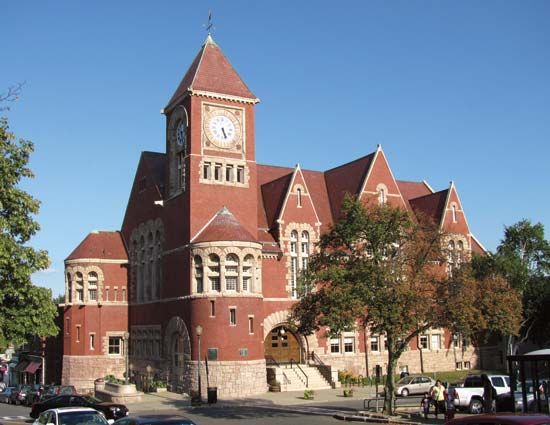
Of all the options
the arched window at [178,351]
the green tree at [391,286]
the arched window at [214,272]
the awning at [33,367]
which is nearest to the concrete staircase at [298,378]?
the arched window at [178,351]

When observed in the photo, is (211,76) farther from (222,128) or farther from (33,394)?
(33,394)

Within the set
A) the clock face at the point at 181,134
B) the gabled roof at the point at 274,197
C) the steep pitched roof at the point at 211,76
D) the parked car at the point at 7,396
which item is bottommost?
the parked car at the point at 7,396

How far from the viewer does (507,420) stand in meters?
→ 12.4

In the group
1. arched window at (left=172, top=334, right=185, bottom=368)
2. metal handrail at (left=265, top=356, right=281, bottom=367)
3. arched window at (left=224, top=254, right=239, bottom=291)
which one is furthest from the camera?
metal handrail at (left=265, top=356, right=281, bottom=367)

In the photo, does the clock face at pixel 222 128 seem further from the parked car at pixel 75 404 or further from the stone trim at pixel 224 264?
the parked car at pixel 75 404

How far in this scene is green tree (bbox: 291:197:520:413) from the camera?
94.4 feet

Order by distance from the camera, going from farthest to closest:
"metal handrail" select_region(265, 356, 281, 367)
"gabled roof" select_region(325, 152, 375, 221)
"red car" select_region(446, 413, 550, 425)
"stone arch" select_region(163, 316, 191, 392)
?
"gabled roof" select_region(325, 152, 375, 221), "metal handrail" select_region(265, 356, 281, 367), "stone arch" select_region(163, 316, 191, 392), "red car" select_region(446, 413, 550, 425)

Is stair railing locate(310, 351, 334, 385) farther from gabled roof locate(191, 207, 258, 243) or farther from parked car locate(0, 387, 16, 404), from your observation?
parked car locate(0, 387, 16, 404)

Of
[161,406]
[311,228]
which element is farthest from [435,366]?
[161,406]

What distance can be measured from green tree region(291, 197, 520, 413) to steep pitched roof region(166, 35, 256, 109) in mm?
21767

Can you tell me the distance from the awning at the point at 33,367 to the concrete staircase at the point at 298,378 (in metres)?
28.1

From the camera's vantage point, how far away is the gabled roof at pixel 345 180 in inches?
2160

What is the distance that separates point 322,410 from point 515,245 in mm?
26725

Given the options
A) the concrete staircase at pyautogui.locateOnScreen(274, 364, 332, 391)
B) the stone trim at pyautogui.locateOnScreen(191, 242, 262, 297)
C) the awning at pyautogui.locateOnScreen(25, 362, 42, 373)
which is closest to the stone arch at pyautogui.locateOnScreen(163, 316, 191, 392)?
the stone trim at pyautogui.locateOnScreen(191, 242, 262, 297)
